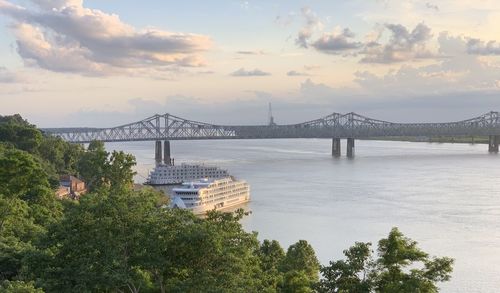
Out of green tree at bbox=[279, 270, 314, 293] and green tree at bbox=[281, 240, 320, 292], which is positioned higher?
green tree at bbox=[279, 270, 314, 293]

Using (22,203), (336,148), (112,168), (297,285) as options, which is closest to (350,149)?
(336,148)

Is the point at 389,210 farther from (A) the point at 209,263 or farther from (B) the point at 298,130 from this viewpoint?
(B) the point at 298,130

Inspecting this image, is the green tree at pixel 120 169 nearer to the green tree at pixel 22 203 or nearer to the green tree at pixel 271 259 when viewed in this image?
the green tree at pixel 22 203

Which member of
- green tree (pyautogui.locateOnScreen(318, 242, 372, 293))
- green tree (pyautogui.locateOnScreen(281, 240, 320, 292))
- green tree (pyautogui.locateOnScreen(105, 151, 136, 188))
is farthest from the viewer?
green tree (pyautogui.locateOnScreen(105, 151, 136, 188))

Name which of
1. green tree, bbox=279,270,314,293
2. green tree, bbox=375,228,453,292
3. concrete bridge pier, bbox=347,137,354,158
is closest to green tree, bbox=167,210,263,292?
green tree, bbox=279,270,314,293

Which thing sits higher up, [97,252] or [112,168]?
[97,252]

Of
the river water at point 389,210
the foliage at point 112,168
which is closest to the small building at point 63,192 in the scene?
the foliage at point 112,168

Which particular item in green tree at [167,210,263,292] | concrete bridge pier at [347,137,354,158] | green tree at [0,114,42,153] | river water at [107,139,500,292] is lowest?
river water at [107,139,500,292]

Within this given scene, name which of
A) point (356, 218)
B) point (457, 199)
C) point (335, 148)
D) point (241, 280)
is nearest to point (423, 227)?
point (356, 218)

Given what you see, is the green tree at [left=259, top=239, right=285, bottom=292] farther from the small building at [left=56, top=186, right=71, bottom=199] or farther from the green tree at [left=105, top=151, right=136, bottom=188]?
the green tree at [left=105, top=151, right=136, bottom=188]
